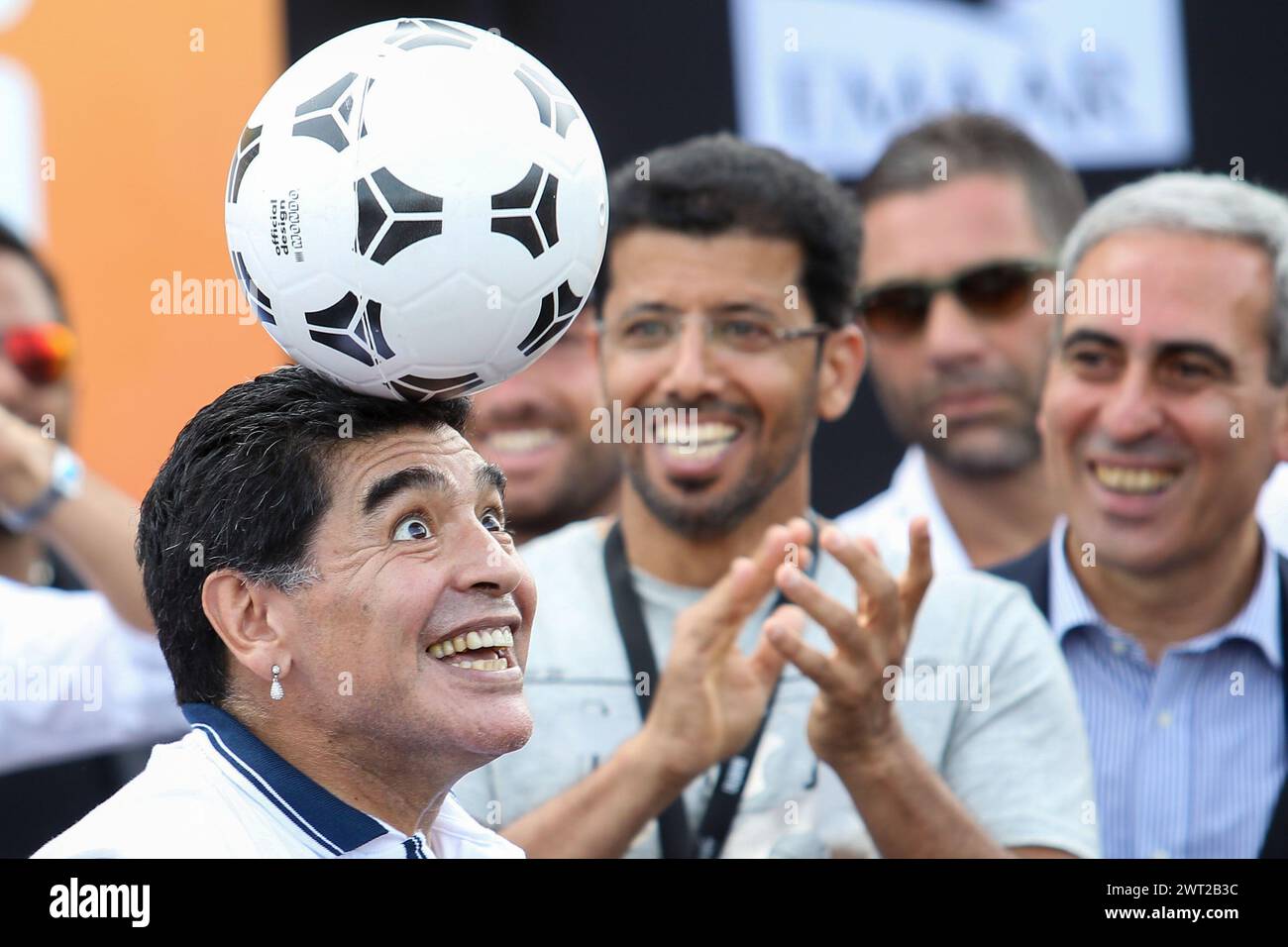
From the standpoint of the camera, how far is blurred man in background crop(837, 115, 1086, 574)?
16.7 ft

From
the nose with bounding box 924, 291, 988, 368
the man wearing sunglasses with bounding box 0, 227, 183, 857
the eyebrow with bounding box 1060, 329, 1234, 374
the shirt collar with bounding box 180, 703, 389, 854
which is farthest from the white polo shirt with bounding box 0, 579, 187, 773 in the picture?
the eyebrow with bounding box 1060, 329, 1234, 374

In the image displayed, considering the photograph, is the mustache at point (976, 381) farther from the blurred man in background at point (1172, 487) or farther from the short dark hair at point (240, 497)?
the short dark hair at point (240, 497)

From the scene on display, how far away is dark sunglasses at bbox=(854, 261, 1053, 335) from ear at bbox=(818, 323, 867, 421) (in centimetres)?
64

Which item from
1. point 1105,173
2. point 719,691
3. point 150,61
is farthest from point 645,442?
point 150,61

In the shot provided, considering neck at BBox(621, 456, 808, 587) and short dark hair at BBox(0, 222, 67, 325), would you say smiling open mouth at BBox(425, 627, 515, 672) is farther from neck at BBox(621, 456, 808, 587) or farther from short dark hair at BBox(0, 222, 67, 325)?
short dark hair at BBox(0, 222, 67, 325)

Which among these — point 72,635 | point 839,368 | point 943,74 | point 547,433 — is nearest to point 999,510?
point 839,368

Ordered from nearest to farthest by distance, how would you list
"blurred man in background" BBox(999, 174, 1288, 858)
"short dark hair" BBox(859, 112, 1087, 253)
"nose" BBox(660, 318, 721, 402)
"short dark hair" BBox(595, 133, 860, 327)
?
"nose" BBox(660, 318, 721, 402) < "short dark hair" BBox(595, 133, 860, 327) < "blurred man in background" BBox(999, 174, 1288, 858) < "short dark hair" BBox(859, 112, 1087, 253)

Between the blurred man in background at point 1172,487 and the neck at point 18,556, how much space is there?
10.3ft

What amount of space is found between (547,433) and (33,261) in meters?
1.93

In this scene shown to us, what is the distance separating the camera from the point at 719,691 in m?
3.71

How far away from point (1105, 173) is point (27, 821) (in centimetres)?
417

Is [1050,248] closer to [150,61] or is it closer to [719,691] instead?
[719,691]

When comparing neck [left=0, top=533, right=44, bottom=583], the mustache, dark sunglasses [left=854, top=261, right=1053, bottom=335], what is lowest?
neck [left=0, top=533, right=44, bottom=583]

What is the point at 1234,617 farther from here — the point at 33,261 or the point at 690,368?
the point at 33,261
